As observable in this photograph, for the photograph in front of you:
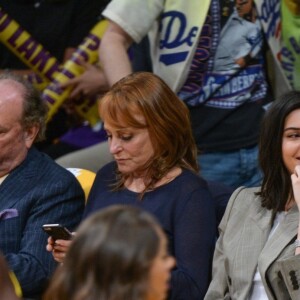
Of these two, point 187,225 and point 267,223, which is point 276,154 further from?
point 187,225

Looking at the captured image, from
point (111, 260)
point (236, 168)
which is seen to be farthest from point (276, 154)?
point (111, 260)

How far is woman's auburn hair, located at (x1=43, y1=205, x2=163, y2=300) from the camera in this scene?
2.96 metres

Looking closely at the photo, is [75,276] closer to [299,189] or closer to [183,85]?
[299,189]

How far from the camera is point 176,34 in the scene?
5.14m

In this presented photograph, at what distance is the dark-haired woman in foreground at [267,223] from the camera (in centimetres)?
427

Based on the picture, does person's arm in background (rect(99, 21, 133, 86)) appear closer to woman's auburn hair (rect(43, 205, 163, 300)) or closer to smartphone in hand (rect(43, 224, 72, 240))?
smartphone in hand (rect(43, 224, 72, 240))

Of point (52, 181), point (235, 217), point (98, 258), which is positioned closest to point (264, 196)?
point (235, 217)

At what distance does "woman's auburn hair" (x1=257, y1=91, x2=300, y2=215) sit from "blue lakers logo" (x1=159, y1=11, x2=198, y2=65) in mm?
771

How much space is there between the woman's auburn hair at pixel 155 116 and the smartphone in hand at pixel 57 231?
395 mm

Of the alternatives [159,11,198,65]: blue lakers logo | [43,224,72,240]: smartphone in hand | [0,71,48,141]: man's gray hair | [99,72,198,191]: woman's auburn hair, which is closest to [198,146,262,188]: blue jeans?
[159,11,198,65]: blue lakers logo

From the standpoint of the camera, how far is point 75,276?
300 cm

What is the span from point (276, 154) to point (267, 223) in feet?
0.88

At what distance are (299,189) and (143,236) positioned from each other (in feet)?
4.60

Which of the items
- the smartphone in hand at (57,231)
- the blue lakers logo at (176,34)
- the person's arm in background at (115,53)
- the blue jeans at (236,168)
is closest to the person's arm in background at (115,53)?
the person's arm in background at (115,53)
